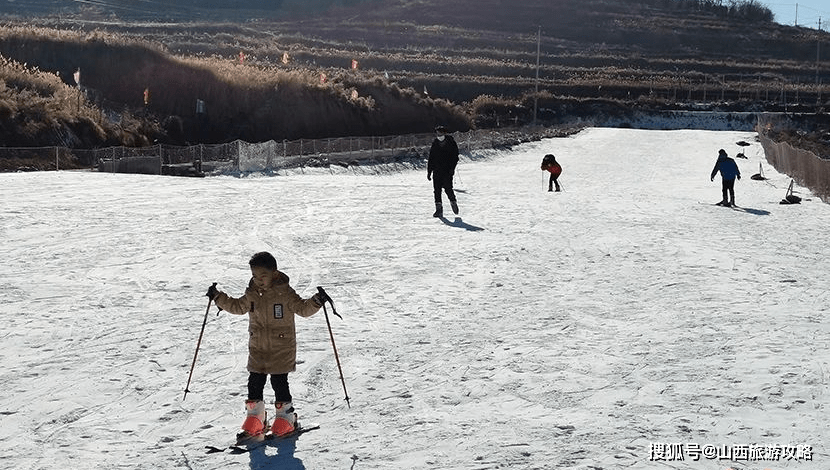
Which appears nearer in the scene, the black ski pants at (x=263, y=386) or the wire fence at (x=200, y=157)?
the black ski pants at (x=263, y=386)

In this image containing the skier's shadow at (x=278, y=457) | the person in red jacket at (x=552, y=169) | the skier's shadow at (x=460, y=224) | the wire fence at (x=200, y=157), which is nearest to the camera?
the skier's shadow at (x=278, y=457)

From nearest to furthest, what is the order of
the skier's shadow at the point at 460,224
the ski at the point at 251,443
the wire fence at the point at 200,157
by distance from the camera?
the ski at the point at 251,443 < the skier's shadow at the point at 460,224 < the wire fence at the point at 200,157

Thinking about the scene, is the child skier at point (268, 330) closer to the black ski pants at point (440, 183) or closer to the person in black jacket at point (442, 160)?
the person in black jacket at point (442, 160)

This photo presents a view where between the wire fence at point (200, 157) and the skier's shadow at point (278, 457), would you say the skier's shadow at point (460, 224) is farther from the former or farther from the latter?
the wire fence at point (200, 157)

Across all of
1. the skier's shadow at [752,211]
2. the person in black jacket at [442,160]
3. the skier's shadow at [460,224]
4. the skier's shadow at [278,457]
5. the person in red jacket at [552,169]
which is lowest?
the skier's shadow at [278,457]

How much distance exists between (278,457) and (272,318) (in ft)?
3.22

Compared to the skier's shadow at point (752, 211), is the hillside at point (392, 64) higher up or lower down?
higher up

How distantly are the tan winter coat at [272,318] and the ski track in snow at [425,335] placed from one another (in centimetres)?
64

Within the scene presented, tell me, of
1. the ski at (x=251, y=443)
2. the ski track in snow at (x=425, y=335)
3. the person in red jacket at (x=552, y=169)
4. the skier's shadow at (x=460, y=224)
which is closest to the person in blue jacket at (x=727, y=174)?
the ski track in snow at (x=425, y=335)

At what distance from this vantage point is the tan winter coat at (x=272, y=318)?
7.24 m

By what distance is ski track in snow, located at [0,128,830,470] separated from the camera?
7.50 m

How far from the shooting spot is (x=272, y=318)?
7.25 m

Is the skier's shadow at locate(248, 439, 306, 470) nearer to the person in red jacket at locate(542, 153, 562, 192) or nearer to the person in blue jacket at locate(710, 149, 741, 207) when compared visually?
the person in blue jacket at locate(710, 149, 741, 207)

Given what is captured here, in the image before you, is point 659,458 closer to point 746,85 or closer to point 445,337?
point 445,337
